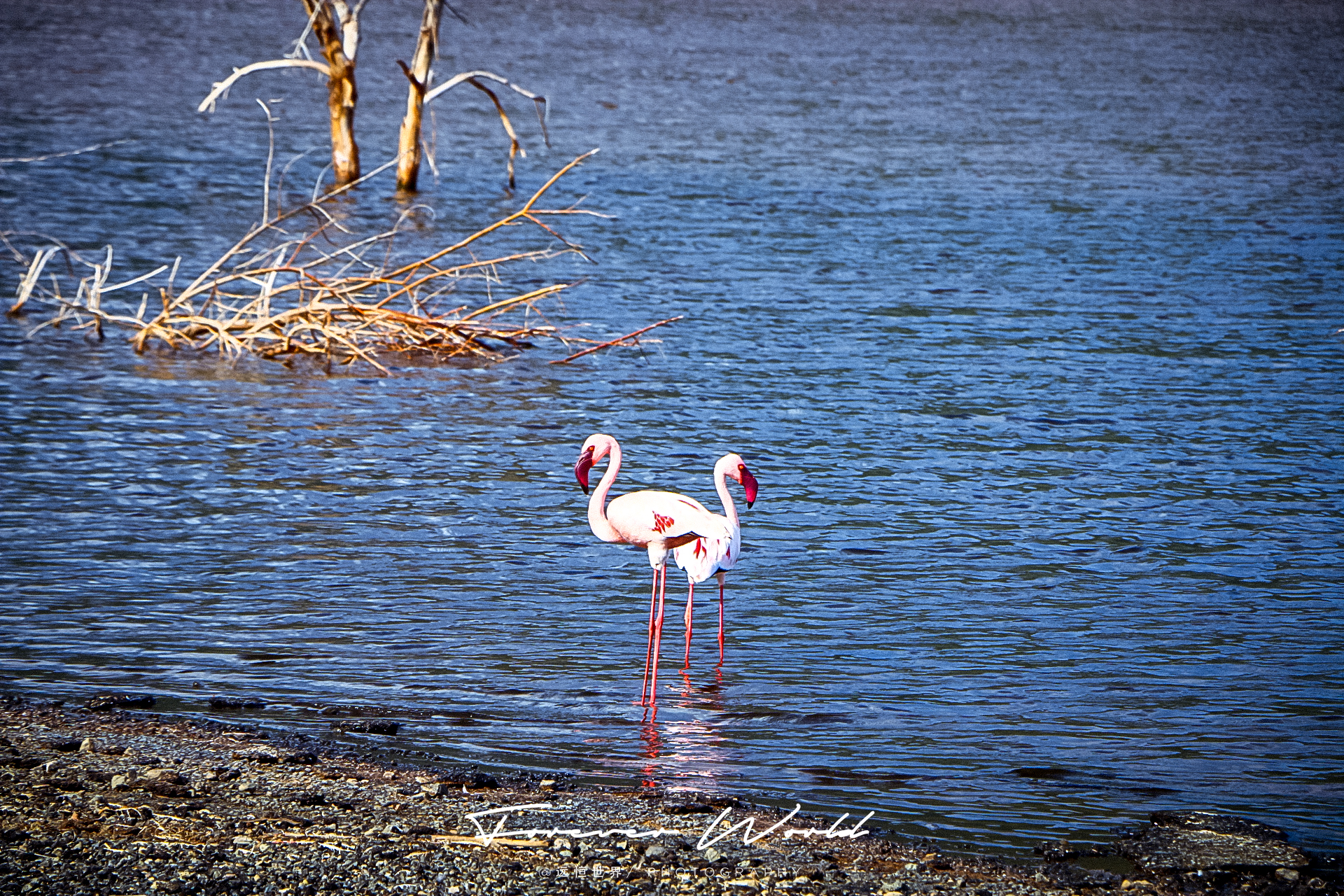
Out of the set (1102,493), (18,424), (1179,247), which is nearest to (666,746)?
(1102,493)

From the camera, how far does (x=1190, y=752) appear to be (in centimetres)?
731

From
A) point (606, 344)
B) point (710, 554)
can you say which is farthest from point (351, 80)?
point (710, 554)

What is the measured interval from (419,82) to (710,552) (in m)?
17.1

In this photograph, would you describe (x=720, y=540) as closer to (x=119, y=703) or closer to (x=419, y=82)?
(x=119, y=703)

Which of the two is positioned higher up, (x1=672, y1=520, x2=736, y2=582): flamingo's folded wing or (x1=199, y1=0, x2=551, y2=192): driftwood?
(x1=199, y1=0, x2=551, y2=192): driftwood

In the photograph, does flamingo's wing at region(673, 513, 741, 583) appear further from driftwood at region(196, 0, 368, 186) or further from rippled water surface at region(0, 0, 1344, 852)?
driftwood at region(196, 0, 368, 186)

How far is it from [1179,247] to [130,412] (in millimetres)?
14309

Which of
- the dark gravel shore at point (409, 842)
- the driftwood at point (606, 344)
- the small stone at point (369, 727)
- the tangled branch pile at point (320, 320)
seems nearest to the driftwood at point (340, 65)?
the tangled branch pile at point (320, 320)

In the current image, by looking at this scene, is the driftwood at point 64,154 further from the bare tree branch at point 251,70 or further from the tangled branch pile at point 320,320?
the bare tree branch at point 251,70

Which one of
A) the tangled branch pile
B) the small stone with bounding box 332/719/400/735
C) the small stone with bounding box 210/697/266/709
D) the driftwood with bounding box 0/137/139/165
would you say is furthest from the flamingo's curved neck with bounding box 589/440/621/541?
the tangled branch pile

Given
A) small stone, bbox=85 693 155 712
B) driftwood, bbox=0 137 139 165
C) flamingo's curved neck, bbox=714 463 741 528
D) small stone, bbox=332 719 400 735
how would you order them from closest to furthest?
small stone, bbox=332 719 400 735
small stone, bbox=85 693 155 712
flamingo's curved neck, bbox=714 463 741 528
driftwood, bbox=0 137 139 165

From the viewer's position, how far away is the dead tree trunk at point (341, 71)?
22.8 metres

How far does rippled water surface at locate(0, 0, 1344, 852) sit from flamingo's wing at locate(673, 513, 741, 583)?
673mm

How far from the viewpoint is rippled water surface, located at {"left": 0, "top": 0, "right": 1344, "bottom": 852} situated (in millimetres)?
7484
